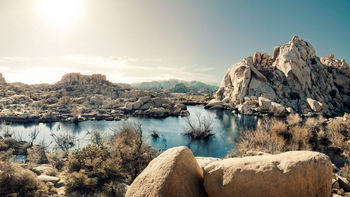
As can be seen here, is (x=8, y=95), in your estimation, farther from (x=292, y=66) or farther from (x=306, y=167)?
(x=292, y=66)

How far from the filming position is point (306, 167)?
156 inches

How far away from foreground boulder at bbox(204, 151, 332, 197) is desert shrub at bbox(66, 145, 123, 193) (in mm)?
7398

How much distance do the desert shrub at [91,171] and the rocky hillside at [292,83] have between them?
4876cm

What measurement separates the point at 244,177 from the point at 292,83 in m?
69.8

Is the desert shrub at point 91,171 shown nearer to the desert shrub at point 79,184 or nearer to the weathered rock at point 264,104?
the desert shrub at point 79,184

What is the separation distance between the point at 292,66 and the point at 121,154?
67023 millimetres

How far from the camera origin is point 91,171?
10.6 meters

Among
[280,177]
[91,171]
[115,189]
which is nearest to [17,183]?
[91,171]

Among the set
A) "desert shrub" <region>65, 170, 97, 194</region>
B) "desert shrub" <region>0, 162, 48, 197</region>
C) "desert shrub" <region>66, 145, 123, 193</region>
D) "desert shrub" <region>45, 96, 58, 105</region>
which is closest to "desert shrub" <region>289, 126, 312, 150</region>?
"desert shrub" <region>66, 145, 123, 193</region>

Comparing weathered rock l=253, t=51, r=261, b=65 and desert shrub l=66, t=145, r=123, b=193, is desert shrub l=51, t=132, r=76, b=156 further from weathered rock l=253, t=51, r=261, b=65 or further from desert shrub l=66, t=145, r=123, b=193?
weathered rock l=253, t=51, r=261, b=65

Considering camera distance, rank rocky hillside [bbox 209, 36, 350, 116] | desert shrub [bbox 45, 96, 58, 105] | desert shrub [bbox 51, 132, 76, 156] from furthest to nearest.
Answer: desert shrub [bbox 45, 96, 58, 105] → rocky hillside [bbox 209, 36, 350, 116] → desert shrub [bbox 51, 132, 76, 156]

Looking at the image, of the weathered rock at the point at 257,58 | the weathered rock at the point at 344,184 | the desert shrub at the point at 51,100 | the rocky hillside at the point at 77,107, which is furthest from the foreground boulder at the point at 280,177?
the weathered rock at the point at 257,58

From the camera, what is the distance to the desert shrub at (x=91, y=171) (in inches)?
348

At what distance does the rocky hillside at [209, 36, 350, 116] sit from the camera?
2210 inches
